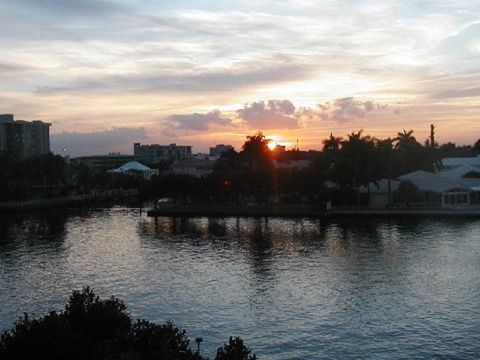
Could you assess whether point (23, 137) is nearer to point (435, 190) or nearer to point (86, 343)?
point (435, 190)

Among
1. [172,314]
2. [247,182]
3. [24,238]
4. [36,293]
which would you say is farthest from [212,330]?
[247,182]

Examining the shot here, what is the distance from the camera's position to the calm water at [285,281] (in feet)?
83.4

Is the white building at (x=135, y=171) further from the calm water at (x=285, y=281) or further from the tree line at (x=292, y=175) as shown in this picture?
the calm water at (x=285, y=281)

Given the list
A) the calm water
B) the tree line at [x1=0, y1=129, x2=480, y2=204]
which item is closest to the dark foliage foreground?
the calm water

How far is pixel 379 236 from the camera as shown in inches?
2094

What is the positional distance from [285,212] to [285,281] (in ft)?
124

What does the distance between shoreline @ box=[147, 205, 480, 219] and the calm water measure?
4.88 m

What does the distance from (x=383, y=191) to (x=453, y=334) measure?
170 feet

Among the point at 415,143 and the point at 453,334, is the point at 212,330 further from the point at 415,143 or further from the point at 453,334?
the point at 415,143

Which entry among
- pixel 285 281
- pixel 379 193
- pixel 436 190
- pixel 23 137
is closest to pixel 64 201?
pixel 379 193

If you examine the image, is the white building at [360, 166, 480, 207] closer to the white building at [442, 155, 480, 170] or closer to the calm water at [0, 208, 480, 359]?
the calm water at [0, 208, 480, 359]

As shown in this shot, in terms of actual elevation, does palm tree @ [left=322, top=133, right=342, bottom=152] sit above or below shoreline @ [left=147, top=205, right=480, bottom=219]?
above

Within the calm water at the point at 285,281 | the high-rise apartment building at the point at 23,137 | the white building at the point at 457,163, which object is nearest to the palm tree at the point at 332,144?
the calm water at the point at 285,281

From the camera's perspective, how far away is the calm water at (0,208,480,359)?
1000 inches
